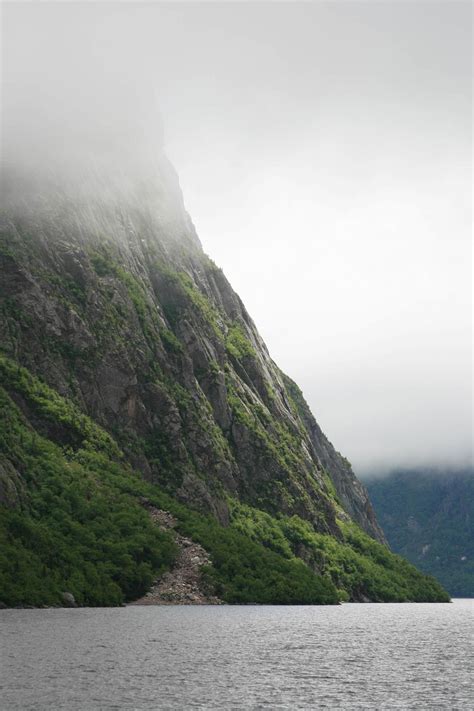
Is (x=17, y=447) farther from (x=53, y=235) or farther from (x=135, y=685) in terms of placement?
(x=135, y=685)

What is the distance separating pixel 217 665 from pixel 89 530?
85.8 meters

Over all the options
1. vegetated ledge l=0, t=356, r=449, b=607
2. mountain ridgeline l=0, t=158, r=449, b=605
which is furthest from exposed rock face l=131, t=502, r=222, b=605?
mountain ridgeline l=0, t=158, r=449, b=605

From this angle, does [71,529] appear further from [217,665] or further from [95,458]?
[217,665]

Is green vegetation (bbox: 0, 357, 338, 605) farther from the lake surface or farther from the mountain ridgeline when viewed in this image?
the lake surface

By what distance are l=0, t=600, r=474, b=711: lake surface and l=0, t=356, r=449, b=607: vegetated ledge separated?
753 inches

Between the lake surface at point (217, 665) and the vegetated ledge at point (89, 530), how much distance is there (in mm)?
19136

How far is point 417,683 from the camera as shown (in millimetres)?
58688

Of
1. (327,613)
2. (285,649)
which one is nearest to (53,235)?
(327,613)

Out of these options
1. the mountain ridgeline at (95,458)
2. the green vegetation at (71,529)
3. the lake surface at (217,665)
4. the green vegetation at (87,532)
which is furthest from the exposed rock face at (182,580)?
the lake surface at (217,665)

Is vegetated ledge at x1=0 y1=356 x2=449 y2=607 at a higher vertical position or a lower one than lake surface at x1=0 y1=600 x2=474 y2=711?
higher

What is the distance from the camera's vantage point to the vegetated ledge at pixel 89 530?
125875 mm

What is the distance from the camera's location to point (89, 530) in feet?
478

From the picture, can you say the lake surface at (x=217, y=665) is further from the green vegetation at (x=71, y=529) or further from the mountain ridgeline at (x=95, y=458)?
the mountain ridgeline at (x=95, y=458)

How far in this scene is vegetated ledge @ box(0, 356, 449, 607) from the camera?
126m
